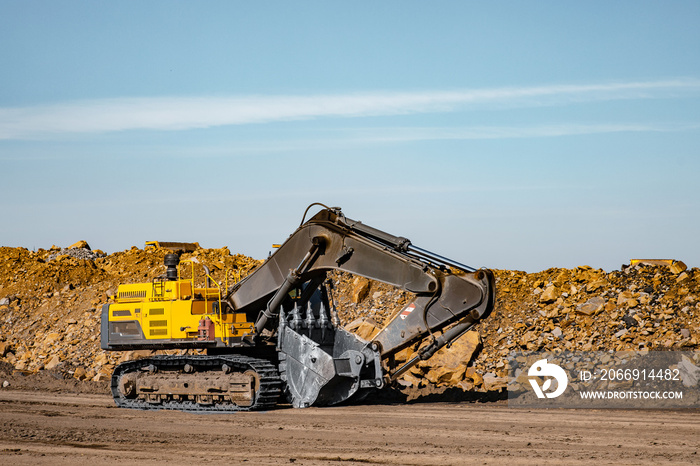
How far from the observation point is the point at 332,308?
56.3ft

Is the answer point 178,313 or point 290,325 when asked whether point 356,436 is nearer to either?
point 290,325

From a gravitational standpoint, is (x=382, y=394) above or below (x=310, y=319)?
below

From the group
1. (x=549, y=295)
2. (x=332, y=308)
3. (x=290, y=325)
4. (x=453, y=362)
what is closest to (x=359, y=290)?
(x=549, y=295)

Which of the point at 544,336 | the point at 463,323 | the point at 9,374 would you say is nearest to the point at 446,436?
the point at 463,323

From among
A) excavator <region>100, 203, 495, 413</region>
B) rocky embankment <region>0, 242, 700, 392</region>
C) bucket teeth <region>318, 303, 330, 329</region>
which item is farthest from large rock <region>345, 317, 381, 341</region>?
bucket teeth <region>318, 303, 330, 329</region>

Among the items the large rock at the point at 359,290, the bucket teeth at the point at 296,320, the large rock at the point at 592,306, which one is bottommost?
the bucket teeth at the point at 296,320

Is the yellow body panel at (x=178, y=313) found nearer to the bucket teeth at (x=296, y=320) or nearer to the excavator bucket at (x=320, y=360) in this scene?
the bucket teeth at (x=296, y=320)

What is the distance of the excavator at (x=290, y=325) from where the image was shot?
47.1 ft

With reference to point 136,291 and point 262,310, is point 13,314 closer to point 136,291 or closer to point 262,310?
point 136,291

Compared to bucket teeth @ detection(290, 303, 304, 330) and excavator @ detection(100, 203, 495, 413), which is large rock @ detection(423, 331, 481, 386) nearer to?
excavator @ detection(100, 203, 495, 413)

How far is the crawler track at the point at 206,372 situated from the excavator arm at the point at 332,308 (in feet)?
1.65

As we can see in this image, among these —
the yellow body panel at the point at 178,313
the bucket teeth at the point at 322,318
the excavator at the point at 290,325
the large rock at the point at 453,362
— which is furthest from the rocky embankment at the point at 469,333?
the bucket teeth at the point at 322,318

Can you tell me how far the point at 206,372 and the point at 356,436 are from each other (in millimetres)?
4712

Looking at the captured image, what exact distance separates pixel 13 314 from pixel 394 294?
14789mm
